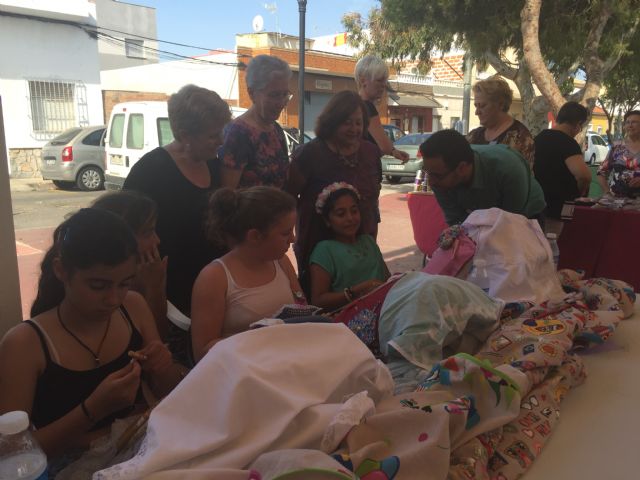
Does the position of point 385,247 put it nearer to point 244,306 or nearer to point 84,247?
point 244,306

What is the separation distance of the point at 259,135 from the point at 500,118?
169cm

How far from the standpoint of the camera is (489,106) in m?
3.46

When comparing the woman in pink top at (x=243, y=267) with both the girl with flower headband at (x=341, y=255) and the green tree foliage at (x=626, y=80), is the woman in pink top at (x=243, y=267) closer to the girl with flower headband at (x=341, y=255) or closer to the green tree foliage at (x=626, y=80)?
the girl with flower headband at (x=341, y=255)

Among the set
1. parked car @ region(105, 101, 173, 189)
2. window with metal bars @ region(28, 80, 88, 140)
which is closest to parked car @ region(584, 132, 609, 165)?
parked car @ region(105, 101, 173, 189)

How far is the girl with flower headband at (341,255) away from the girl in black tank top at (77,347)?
0.95 meters

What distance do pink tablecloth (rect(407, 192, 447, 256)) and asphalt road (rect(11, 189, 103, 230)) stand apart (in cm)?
455

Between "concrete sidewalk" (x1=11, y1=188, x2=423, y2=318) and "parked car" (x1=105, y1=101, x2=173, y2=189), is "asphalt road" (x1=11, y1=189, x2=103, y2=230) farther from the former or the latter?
"parked car" (x1=105, y1=101, x2=173, y2=189)

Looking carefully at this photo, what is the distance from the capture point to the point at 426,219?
4.44m

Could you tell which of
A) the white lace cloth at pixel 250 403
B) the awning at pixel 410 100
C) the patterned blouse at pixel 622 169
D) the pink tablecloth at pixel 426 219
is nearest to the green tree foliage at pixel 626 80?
the patterned blouse at pixel 622 169

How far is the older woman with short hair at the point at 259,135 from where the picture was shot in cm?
253

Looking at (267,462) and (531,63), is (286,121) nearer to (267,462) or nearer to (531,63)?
(531,63)

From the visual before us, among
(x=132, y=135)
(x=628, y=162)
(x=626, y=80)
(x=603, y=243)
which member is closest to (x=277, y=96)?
(x=603, y=243)

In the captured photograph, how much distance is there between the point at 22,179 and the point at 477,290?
13.9 m

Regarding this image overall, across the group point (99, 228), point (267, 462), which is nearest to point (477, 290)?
point (267, 462)
